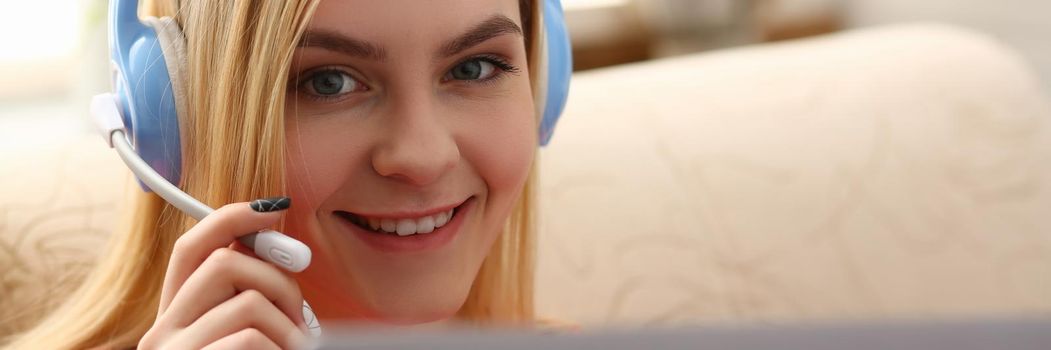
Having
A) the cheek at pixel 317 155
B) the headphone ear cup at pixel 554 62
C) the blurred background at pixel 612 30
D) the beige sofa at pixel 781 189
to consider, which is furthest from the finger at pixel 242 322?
the blurred background at pixel 612 30

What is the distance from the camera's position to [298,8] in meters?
0.66

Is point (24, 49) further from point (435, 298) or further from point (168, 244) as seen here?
point (435, 298)

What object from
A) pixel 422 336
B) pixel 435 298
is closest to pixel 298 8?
pixel 435 298

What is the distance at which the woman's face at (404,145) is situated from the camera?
2.23 feet

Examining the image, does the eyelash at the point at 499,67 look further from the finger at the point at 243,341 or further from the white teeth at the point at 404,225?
the finger at the point at 243,341

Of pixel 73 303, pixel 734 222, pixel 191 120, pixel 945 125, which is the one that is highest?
pixel 945 125

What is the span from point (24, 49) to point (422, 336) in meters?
2.64

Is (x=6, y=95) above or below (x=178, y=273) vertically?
above

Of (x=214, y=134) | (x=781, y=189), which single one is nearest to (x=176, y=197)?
(x=214, y=134)

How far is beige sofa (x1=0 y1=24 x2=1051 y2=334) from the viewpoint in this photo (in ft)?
3.91

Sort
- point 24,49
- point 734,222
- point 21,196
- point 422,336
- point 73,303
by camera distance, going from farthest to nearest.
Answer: point 24,49
point 734,222
point 21,196
point 73,303
point 422,336

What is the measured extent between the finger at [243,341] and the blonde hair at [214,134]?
123 mm

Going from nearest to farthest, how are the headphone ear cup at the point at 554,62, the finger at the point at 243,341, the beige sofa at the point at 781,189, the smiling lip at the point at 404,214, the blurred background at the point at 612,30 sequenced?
the finger at the point at 243,341 → the smiling lip at the point at 404,214 → the headphone ear cup at the point at 554,62 → the beige sofa at the point at 781,189 → the blurred background at the point at 612,30

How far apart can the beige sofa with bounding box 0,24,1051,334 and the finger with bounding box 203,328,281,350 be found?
554mm
